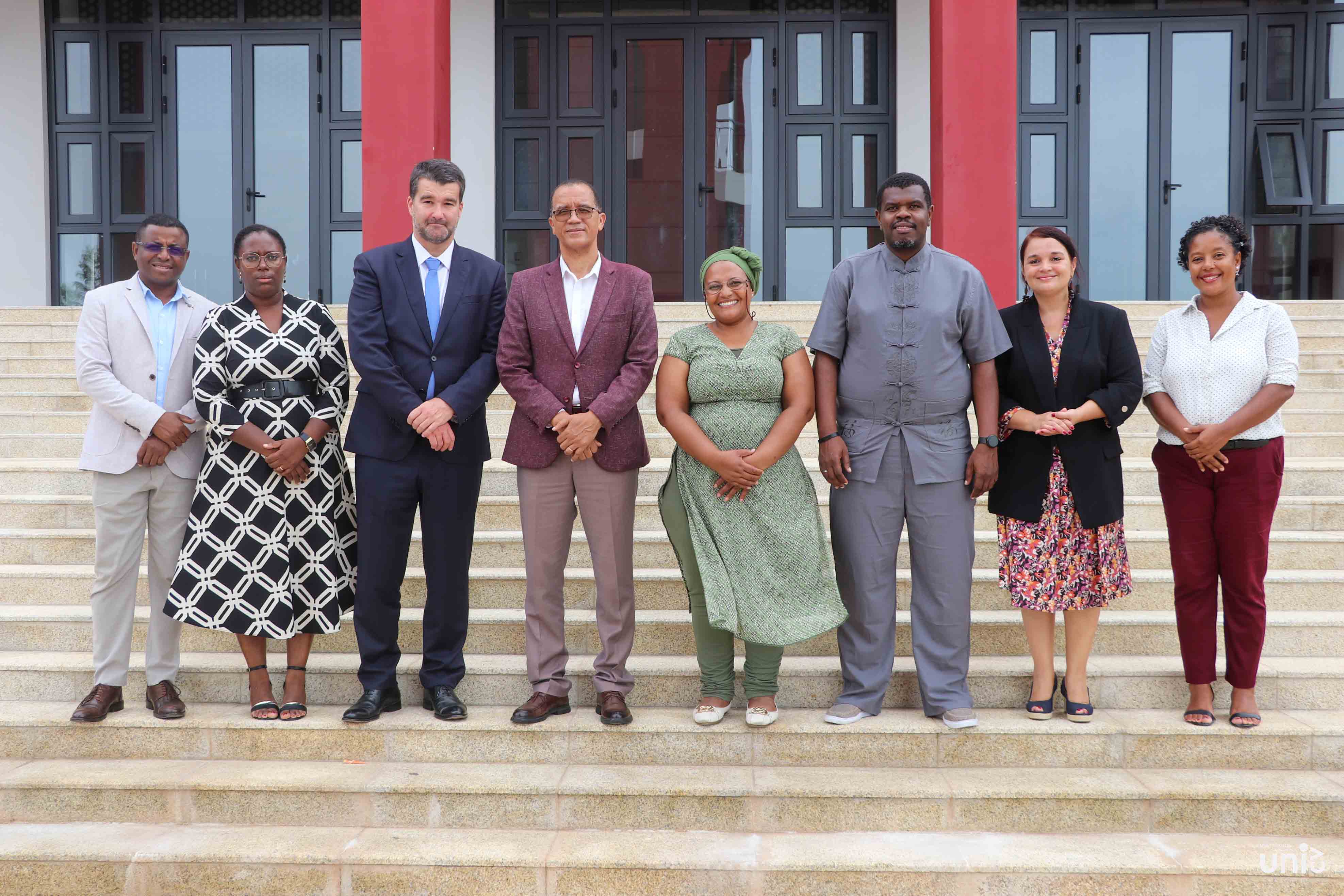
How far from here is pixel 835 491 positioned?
3791mm

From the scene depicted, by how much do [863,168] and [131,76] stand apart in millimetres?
7454

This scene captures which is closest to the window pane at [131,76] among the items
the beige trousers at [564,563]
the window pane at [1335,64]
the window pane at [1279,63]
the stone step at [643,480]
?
the stone step at [643,480]

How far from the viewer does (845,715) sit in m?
3.57

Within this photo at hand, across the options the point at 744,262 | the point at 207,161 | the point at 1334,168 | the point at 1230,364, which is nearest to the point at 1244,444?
the point at 1230,364

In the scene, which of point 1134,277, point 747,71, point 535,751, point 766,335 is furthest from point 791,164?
point 535,751

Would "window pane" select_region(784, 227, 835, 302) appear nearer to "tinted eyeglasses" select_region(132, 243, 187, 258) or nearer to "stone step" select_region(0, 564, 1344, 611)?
"stone step" select_region(0, 564, 1344, 611)

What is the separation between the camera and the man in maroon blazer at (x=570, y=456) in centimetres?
361

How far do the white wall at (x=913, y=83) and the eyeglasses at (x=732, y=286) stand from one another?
6.44m

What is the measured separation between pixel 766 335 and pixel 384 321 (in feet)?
4.75

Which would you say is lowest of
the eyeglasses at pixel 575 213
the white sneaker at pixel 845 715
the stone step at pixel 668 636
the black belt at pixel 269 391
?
the white sneaker at pixel 845 715

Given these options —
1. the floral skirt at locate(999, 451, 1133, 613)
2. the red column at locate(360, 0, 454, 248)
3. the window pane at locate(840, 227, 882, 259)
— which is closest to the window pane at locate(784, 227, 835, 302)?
the window pane at locate(840, 227, 882, 259)

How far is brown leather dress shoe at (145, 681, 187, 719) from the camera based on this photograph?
3.62 meters

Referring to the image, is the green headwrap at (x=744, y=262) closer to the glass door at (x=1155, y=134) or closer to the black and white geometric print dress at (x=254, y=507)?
the black and white geometric print dress at (x=254, y=507)

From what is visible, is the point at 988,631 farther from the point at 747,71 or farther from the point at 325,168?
the point at 325,168
